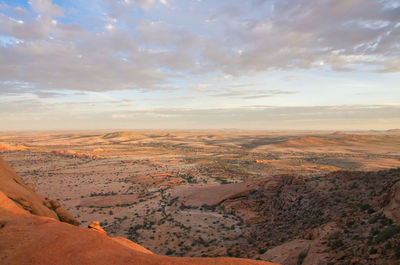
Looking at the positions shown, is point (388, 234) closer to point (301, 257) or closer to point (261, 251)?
point (301, 257)

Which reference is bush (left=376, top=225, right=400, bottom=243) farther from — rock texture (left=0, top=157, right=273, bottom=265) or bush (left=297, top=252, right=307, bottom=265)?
rock texture (left=0, top=157, right=273, bottom=265)

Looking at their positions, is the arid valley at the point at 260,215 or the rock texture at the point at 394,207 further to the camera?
the rock texture at the point at 394,207

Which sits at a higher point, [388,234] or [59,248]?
[59,248]

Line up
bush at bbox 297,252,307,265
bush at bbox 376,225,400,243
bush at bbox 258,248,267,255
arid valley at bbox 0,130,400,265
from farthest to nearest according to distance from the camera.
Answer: bush at bbox 258,248,267,255 < arid valley at bbox 0,130,400,265 < bush at bbox 297,252,307,265 < bush at bbox 376,225,400,243

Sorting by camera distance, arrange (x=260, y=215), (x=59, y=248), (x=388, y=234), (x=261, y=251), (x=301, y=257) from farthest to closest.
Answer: (x=260, y=215), (x=261, y=251), (x=301, y=257), (x=388, y=234), (x=59, y=248)

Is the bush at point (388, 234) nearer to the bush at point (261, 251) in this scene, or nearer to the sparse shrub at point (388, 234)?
the sparse shrub at point (388, 234)

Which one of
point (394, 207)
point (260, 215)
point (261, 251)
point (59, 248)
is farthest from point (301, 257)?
point (260, 215)

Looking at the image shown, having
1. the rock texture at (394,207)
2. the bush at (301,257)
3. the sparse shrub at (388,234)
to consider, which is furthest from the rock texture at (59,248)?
the rock texture at (394,207)

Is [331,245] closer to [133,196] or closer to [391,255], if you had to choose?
[391,255]

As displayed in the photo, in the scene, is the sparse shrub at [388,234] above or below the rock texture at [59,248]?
below

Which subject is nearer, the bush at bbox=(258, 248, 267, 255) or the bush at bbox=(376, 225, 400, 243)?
the bush at bbox=(376, 225, 400, 243)

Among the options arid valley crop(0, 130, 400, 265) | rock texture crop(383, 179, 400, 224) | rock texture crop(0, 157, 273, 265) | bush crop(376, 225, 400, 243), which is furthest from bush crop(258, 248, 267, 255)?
rock texture crop(0, 157, 273, 265)

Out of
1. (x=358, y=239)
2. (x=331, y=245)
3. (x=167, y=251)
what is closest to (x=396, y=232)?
(x=358, y=239)
